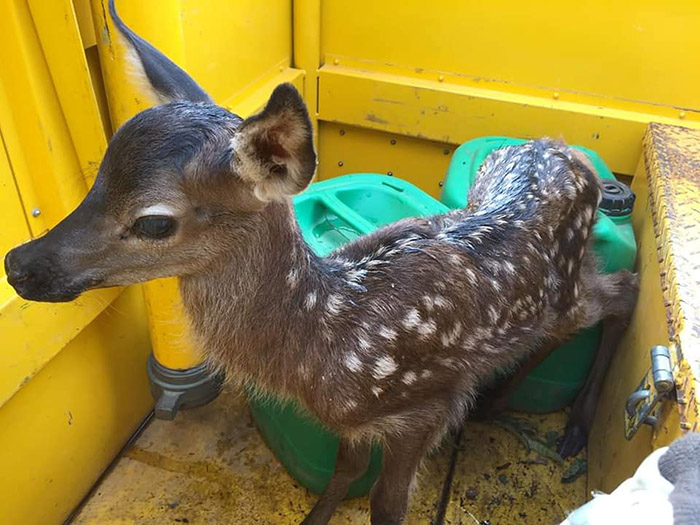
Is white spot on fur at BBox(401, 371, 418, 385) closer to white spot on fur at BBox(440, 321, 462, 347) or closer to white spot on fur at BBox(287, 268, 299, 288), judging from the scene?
white spot on fur at BBox(440, 321, 462, 347)

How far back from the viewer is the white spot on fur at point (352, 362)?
1905mm

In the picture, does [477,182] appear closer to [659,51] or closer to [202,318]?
[659,51]

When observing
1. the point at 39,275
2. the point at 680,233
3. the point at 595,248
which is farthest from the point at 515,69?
the point at 39,275

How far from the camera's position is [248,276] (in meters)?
1.80

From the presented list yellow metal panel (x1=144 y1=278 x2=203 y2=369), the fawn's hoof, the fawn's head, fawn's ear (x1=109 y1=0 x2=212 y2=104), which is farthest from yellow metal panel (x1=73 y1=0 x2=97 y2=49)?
the fawn's hoof

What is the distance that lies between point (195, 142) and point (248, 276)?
1.36 feet

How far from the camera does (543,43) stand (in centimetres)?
315

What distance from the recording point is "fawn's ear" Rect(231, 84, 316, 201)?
139 cm

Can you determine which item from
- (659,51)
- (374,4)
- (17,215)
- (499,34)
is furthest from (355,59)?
(17,215)

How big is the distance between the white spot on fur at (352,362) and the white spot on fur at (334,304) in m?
0.13

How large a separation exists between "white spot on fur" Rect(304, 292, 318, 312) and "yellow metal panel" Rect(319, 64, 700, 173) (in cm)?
184

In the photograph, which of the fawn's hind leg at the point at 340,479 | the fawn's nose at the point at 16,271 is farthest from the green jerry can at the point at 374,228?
the fawn's nose at the point at 16,271

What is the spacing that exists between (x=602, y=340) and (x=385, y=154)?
1640mm

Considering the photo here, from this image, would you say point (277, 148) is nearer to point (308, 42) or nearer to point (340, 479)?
point (340, 479)
